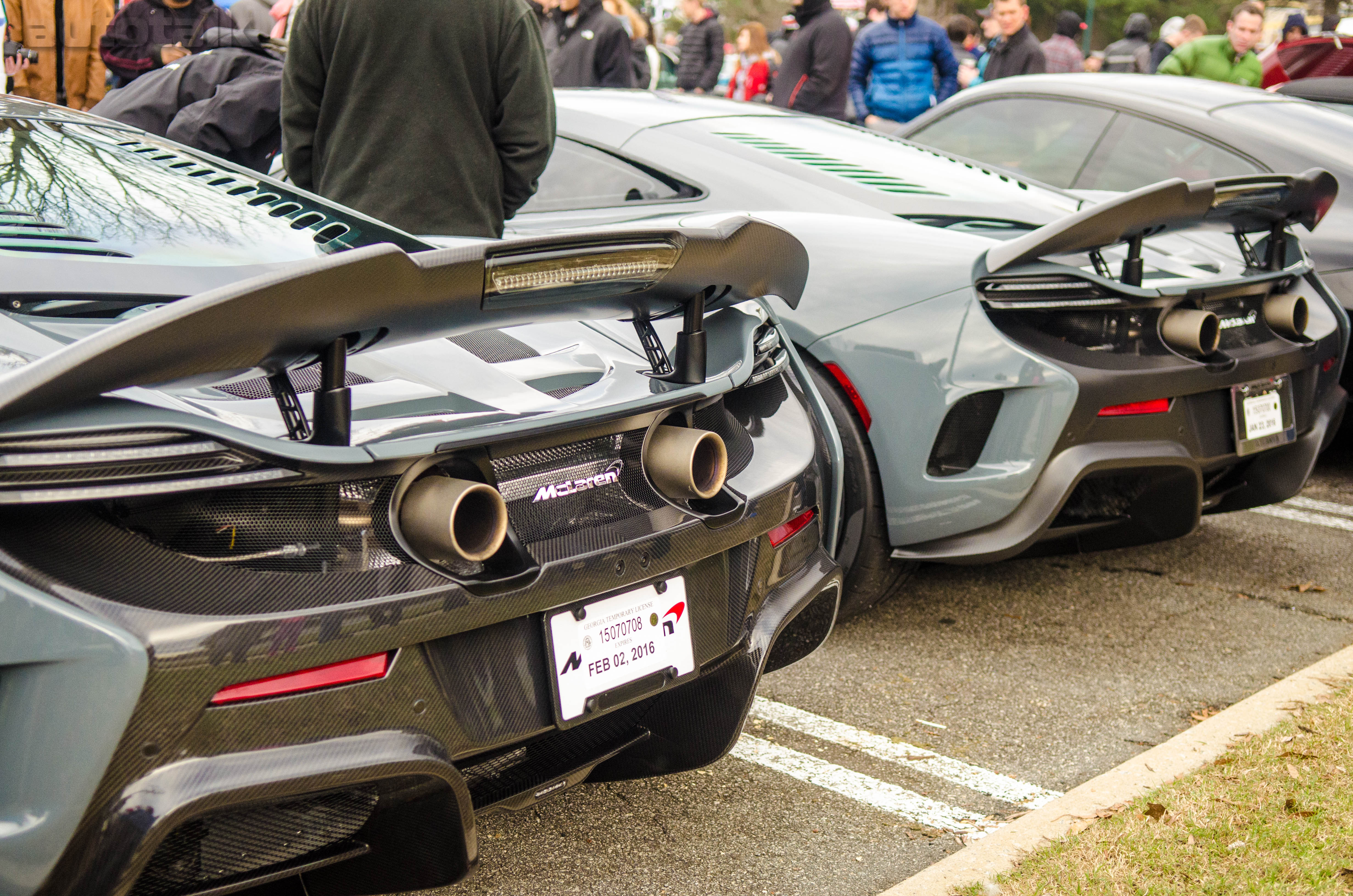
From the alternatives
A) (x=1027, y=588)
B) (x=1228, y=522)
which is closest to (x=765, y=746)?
(x=1027, y=588)

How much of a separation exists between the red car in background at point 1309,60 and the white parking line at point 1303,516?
3587 mm

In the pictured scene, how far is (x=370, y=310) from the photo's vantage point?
1.65 meters

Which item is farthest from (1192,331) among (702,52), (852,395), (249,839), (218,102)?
(702,52)

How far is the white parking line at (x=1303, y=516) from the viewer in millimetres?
4750

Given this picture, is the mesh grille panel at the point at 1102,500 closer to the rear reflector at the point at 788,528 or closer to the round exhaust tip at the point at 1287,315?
the round exhaust tip at the point at 1287,315

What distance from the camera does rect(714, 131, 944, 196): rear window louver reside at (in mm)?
4309

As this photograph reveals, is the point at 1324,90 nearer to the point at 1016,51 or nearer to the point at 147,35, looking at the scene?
the point at 1016,51

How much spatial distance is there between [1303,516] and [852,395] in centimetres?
248

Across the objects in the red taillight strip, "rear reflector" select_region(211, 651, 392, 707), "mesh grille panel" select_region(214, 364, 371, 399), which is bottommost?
the red taillight strip

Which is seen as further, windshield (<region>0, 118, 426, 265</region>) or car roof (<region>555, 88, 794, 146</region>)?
car roof (<region>555, 88, 794, 146</region>)

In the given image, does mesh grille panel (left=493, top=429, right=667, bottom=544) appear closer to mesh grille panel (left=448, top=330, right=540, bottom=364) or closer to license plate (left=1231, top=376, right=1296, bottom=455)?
mesh grille panel (left=448, top=330, right=540, bottom=364)

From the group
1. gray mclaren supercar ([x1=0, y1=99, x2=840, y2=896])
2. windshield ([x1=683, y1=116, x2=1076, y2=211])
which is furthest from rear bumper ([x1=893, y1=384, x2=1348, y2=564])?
windshield ([x1=683, y1=116, x2=1076, y2=211])

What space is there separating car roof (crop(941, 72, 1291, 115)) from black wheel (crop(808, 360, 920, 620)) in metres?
2.71

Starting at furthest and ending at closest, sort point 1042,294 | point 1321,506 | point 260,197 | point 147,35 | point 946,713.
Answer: point 147,35, point 1321,506, point 1042,294, point 946,713, point 260,197
